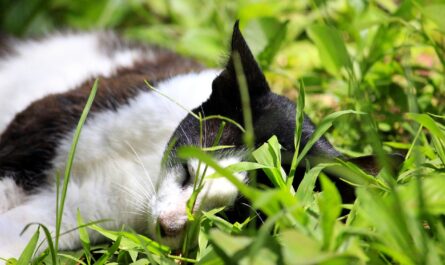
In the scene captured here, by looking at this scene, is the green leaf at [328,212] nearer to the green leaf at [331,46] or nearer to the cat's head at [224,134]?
the cat's head at [224,134]

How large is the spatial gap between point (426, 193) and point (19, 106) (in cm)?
174

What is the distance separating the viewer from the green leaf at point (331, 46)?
2084 mm

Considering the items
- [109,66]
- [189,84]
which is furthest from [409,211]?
[109,66]

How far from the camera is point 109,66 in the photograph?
2.54 m

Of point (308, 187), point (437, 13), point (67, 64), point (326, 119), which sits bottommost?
point (308, 187)

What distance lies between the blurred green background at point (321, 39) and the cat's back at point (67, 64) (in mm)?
189

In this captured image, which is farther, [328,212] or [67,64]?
[67,64]

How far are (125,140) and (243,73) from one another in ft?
1.69

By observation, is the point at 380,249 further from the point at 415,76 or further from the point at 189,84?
the point at 415,76

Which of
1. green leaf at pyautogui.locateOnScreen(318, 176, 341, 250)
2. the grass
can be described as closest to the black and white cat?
the grass

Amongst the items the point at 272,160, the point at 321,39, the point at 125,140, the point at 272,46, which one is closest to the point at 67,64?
the point at 125,140

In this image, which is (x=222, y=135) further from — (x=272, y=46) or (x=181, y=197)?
(x=272, y=46)

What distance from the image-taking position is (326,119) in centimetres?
149

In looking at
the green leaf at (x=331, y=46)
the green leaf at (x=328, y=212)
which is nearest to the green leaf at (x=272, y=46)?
the green leaf at (x=331, y=46)
